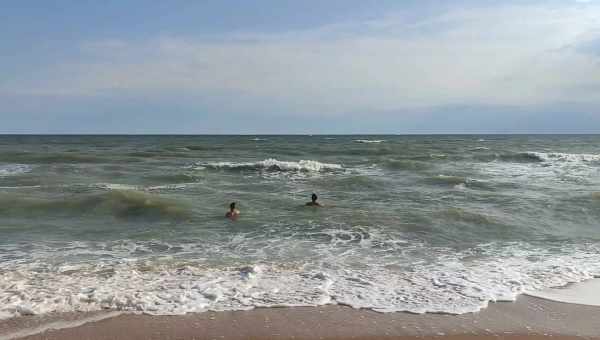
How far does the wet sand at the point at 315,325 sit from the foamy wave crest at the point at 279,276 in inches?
9.6

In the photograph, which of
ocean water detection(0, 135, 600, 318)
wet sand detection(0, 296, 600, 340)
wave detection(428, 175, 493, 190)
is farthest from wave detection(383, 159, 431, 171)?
wet sand detection(0, 296, 600, 340)

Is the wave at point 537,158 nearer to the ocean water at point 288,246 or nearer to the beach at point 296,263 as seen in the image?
the ocean water at point 288,246

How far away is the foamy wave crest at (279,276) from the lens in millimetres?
6262

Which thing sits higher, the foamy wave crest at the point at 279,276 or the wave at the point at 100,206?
the wave at the point at 100,206

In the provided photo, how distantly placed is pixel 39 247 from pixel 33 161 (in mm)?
27665

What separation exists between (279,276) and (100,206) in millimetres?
8395

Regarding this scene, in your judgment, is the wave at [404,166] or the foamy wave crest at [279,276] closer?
the foamy wave crest at [279,276]

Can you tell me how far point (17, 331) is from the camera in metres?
5.29

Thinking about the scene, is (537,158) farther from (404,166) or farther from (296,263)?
(296,263)

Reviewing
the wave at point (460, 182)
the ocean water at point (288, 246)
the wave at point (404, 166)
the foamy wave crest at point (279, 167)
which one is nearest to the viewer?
the ocean water at point (288, 246)

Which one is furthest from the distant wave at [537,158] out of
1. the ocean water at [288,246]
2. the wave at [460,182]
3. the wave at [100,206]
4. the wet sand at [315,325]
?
the wet sand at [315,325]

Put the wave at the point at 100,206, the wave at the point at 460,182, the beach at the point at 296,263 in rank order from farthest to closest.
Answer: the wave at the point at 460,182 < the wave at the point at 100,206 < the beach at the point at 296,263

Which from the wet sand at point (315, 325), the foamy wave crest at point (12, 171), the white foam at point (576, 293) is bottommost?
the white foam at point (576, 293)

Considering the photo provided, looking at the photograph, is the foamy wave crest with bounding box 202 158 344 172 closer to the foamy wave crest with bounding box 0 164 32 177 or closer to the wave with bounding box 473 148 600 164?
the foamy wave crest with bounding box 0 164 32 177
